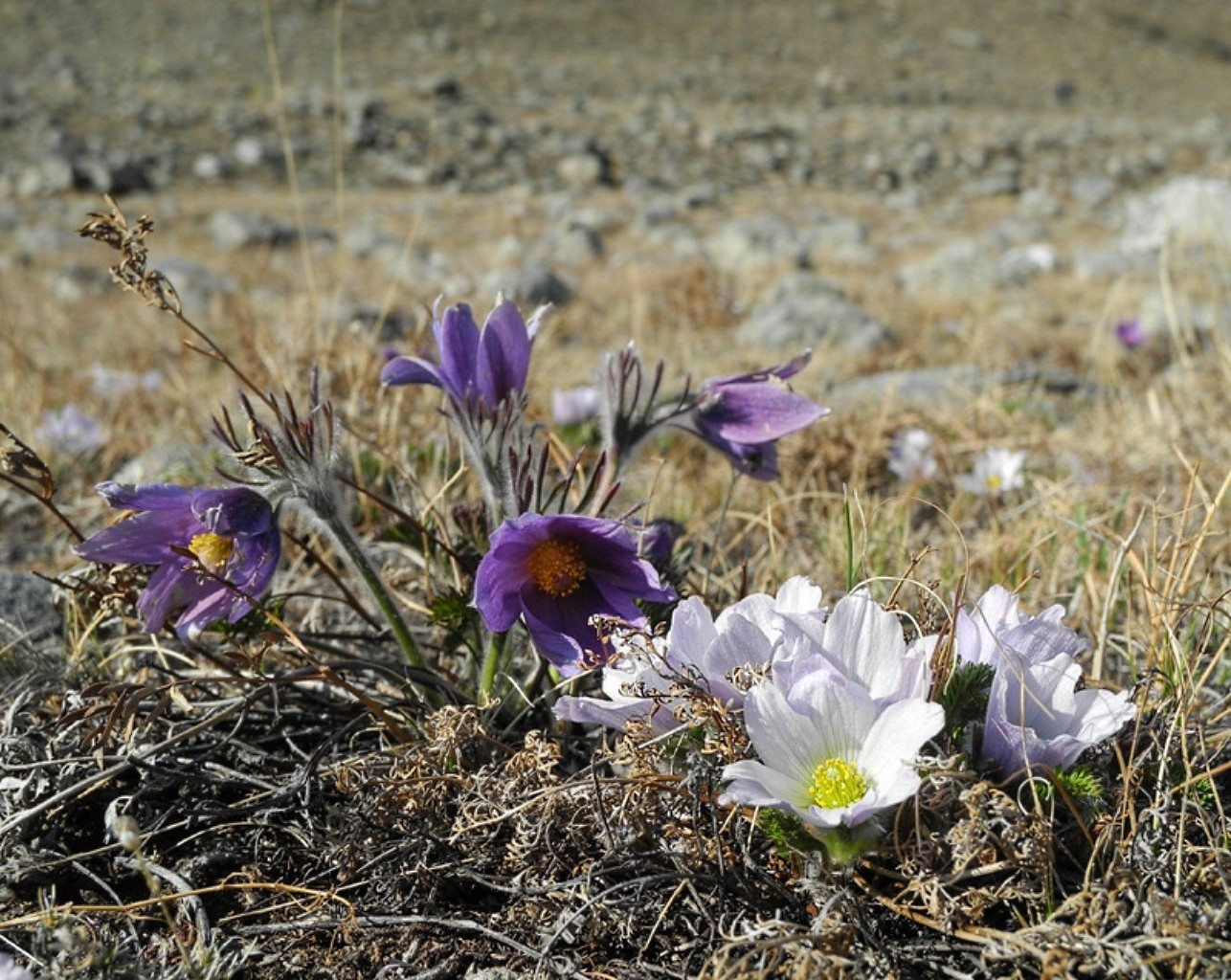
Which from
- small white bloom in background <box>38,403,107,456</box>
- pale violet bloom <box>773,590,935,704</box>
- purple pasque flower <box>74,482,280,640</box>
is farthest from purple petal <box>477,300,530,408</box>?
small white bloom in background <box>38,403,107,456</box>

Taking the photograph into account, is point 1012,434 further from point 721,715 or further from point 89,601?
point 89,601

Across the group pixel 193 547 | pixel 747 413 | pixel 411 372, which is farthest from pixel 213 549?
pixel 747 413

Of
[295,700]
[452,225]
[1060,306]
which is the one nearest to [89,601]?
[295,700]

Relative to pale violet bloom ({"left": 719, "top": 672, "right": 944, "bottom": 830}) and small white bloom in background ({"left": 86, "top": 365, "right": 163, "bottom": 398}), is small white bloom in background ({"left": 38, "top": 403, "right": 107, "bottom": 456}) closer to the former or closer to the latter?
small white bloom in background ({"left": 86, "top": 365, "right": 163, "bottom": 398})

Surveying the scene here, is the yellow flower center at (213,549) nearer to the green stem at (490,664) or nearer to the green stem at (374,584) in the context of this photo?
the green stem at (374,584)

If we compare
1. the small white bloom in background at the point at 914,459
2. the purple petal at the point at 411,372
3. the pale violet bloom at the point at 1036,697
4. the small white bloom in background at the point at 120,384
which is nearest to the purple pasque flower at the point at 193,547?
the purple petal at the point at 411,372
